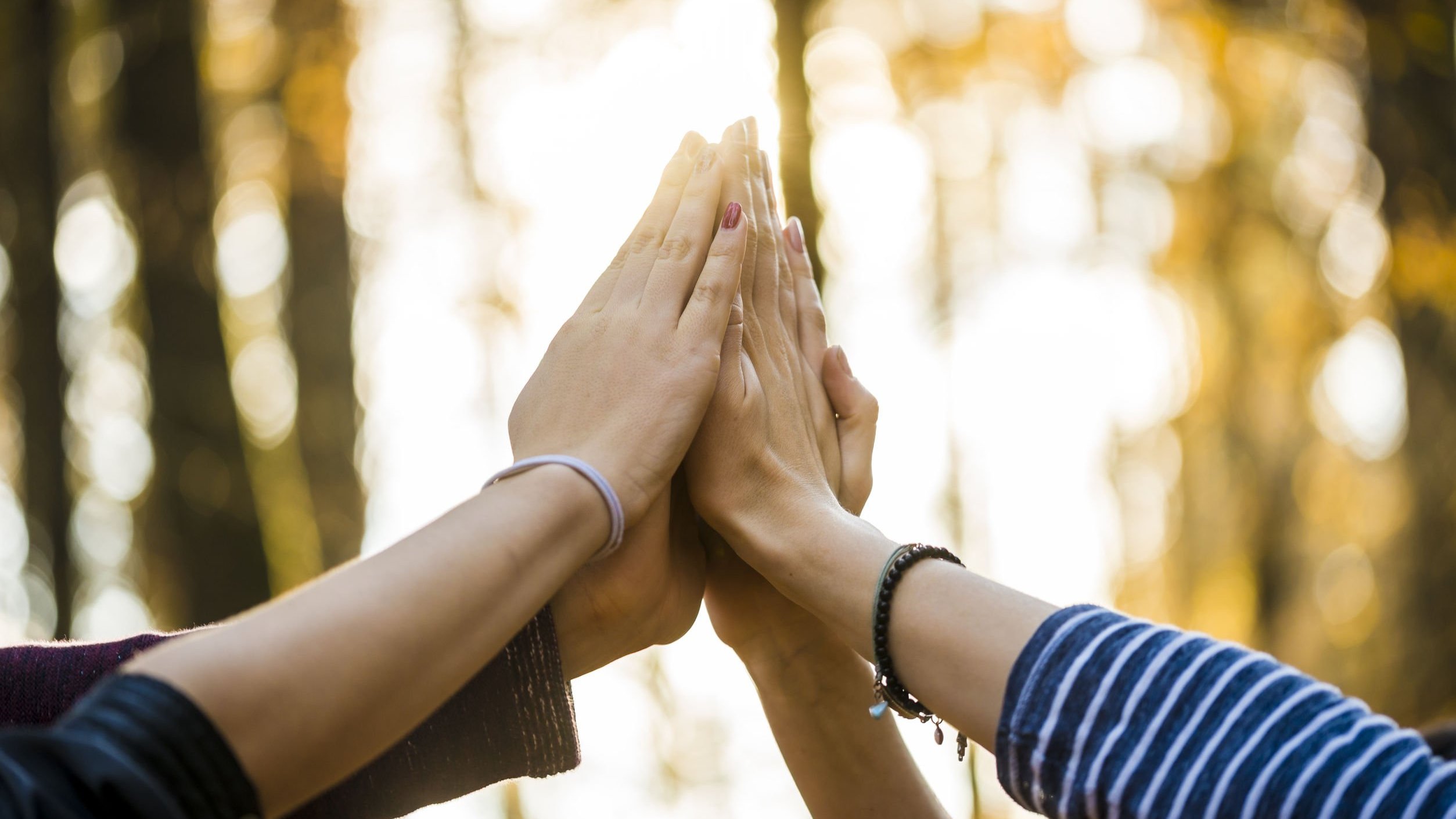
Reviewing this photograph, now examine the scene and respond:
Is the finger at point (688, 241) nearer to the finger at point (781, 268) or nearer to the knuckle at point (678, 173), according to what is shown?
the knuckle at point (678, 173)

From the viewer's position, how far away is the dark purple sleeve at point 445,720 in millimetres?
1055

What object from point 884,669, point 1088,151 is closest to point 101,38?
point 884,669

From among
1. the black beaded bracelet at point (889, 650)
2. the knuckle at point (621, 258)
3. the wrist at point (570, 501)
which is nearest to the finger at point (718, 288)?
the knuckle at point (621, 258)

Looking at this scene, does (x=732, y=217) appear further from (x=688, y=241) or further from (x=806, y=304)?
(x=806, y=304)

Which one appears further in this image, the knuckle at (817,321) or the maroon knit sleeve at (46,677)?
the knuckle at (817,321)

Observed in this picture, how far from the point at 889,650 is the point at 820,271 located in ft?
10.7

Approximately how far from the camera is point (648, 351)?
4.29 feet

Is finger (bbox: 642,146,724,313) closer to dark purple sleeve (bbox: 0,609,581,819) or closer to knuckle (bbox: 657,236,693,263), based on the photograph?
knuckle (bbox: 657,236,693,263)

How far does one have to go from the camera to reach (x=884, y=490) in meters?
5.64

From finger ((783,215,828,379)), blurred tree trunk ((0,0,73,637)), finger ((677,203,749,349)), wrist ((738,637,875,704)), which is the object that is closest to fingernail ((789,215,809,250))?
finger ((783,215,828,379))

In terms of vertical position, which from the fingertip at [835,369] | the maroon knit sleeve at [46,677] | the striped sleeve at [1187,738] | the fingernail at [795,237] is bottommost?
the maroon knit sleeve at [46,677]

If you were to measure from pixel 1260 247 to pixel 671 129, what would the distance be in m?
3.80

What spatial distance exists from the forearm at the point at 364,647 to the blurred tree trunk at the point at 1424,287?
5.43m

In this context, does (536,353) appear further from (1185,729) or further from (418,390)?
(1185,729)
